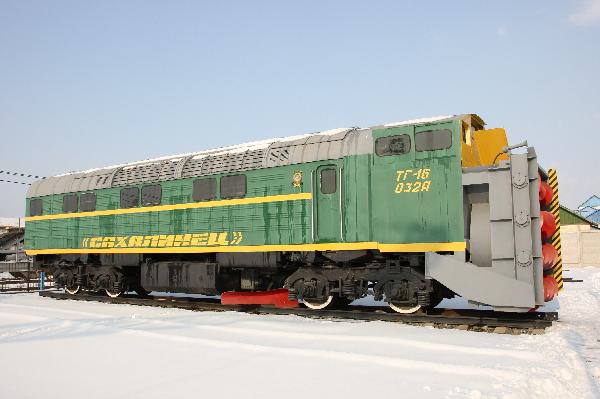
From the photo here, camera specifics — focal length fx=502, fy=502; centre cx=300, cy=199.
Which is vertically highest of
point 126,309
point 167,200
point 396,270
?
point 167,200

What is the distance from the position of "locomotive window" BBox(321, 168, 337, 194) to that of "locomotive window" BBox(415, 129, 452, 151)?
2.08 metres

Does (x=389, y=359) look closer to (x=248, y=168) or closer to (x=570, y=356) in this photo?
(x=570, y=356)

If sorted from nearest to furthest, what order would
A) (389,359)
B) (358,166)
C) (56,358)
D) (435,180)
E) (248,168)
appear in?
1. (389,359)
2. (56,358)
3. (435,180)
4. (358,166)
5. (248,168)

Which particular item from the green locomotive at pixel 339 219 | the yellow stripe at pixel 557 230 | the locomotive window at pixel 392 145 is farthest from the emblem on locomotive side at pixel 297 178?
the yellow stripe at pixel 557 230

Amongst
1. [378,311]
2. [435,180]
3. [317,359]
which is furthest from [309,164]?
[317,359]

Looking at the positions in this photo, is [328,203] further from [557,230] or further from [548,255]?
[557,230]

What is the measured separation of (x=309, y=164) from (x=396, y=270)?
3.22 metres

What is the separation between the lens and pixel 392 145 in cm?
1100

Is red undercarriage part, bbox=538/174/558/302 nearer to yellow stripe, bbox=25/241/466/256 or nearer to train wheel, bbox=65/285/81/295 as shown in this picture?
yellow stripe, bbox=25/241/466/256

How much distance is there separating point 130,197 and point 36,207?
5.52 metres

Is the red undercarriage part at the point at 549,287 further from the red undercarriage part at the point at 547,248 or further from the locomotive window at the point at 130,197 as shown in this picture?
the locomotive window at the point at 130,197

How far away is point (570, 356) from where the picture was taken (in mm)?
7180

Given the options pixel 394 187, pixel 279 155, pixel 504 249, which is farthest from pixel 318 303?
pixel 504 249

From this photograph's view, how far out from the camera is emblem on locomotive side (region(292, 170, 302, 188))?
477 inches
